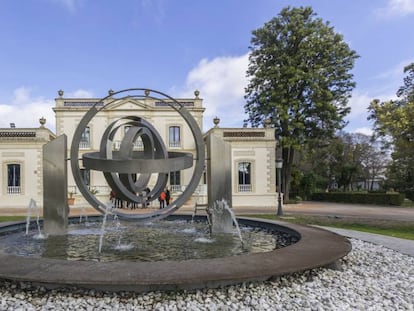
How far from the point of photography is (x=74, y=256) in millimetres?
7168

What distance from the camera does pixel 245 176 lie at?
29625mm

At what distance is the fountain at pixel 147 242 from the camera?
4.87 meters

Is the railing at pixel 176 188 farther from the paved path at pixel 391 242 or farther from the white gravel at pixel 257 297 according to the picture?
the white gravel at pixel 257 297

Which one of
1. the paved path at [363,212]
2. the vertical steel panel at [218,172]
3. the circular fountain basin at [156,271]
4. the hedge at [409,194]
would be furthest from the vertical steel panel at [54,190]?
the hedge at [409,194]

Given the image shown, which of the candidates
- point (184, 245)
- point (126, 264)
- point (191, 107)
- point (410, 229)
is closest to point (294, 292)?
point (126, 264)

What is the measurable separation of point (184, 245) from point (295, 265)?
3.59 metres

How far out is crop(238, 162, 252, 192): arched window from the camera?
29.4 meters

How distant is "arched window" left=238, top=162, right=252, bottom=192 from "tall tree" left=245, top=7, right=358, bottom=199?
3.63 meters

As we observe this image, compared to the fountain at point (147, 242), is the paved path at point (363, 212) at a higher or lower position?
lower

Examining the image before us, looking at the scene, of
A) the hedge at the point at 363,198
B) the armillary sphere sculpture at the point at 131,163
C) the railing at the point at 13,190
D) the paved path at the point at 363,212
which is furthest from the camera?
the hedge at the point at 363,198

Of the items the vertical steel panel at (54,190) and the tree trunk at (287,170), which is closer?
the vertical steel panel at (54,190)

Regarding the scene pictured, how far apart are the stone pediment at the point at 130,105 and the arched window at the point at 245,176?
32.9ft

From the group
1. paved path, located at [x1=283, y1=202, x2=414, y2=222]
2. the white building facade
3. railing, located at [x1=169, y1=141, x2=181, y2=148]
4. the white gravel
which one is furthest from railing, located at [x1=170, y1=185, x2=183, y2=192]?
the white gravel

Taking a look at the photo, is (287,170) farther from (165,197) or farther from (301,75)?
(165,197)
